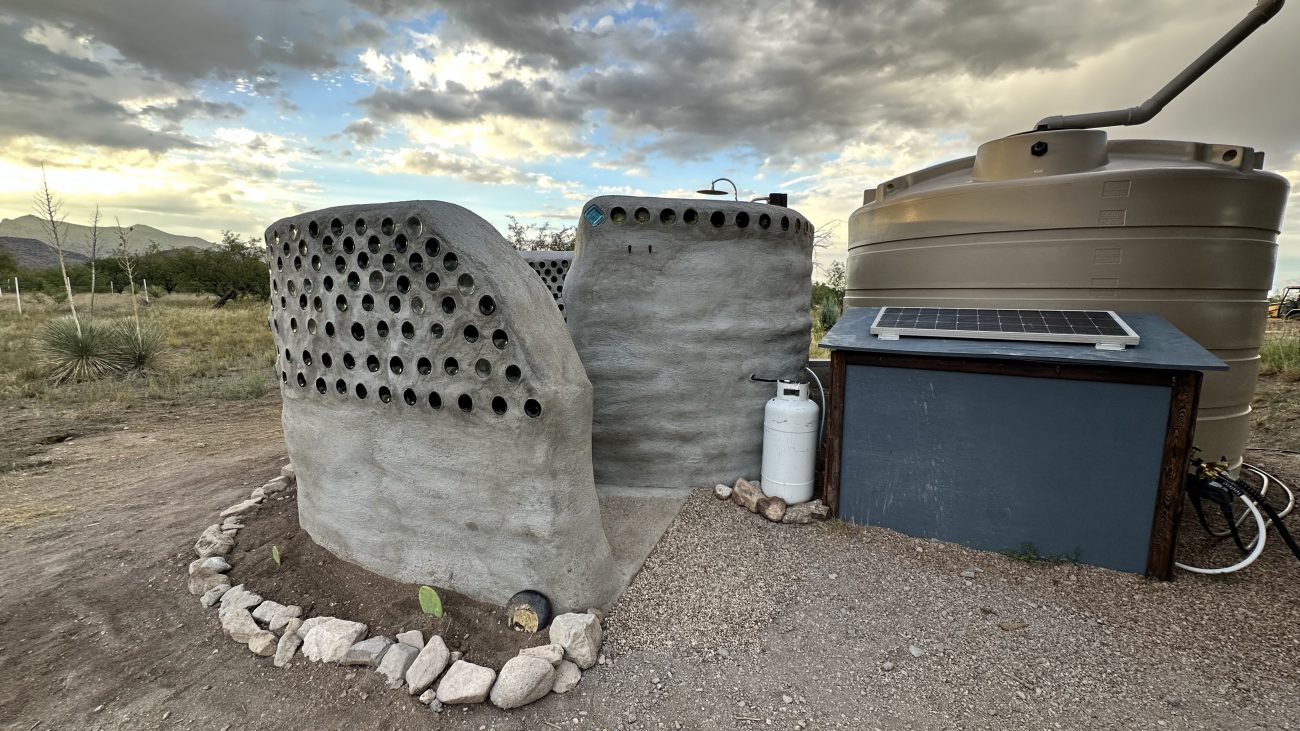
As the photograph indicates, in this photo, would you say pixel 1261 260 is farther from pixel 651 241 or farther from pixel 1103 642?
pixel 651 241

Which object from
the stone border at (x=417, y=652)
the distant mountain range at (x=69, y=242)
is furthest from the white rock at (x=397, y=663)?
the distant mountain range at (x=69, y=242)

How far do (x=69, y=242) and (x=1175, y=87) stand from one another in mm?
25764

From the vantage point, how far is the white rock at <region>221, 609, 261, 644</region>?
313 cm

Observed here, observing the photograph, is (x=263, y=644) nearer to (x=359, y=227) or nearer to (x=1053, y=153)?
(x=359, y=227)

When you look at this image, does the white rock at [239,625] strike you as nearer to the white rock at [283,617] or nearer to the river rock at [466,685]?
the white rock at [283,617]

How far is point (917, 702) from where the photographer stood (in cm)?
266

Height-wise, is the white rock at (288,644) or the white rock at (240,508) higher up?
the white rock at (240,508)

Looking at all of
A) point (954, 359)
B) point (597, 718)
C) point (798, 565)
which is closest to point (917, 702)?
point (798, 565)

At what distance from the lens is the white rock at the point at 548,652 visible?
2.80 meters

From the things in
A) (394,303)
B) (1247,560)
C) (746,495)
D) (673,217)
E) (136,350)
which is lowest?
(746,495)

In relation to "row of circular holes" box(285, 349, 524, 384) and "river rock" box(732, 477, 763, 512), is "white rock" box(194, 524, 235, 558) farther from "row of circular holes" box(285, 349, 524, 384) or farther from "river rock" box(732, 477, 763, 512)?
"river rock" box(732, 477, 763, 512)

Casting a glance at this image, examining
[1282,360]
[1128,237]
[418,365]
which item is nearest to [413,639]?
[418,365]

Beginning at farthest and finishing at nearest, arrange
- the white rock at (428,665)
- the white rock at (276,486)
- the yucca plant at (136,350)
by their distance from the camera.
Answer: the yucca plant at (136,350), the white rock at (276,486), the white rock at (428,665)

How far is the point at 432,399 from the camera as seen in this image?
318 centimetres
